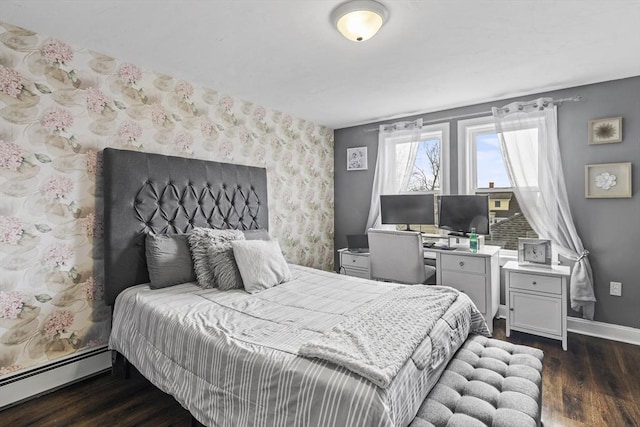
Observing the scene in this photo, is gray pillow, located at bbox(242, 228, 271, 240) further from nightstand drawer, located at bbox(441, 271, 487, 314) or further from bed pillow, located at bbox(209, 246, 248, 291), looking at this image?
nightstand drawer, located at bbox(441, 271, 487, 314)

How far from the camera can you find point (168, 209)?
2.50 metres

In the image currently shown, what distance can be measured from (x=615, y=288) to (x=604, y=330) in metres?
0.39

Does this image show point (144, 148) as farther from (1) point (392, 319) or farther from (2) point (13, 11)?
(1) point (392, 319)

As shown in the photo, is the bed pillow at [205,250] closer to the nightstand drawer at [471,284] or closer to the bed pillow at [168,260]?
the bed pillow at [168,260]

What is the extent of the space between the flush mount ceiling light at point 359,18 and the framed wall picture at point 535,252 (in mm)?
2388

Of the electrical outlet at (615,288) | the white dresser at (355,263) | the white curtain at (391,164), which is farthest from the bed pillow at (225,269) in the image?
the electrical outlet at (615,288)

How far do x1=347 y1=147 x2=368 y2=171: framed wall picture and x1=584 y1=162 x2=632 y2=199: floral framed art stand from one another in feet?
7.71

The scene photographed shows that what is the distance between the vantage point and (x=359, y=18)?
174 centimetres

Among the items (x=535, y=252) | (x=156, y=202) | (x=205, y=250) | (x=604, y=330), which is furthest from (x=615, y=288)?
(x=156, y=202)

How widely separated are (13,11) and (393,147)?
11.6ft

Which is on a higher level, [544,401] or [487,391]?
[487,391]

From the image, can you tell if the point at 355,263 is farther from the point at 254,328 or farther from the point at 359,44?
the point at 359,44

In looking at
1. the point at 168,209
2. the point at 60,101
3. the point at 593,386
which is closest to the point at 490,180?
the point at 593,386

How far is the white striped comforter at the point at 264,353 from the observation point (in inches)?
44.1
